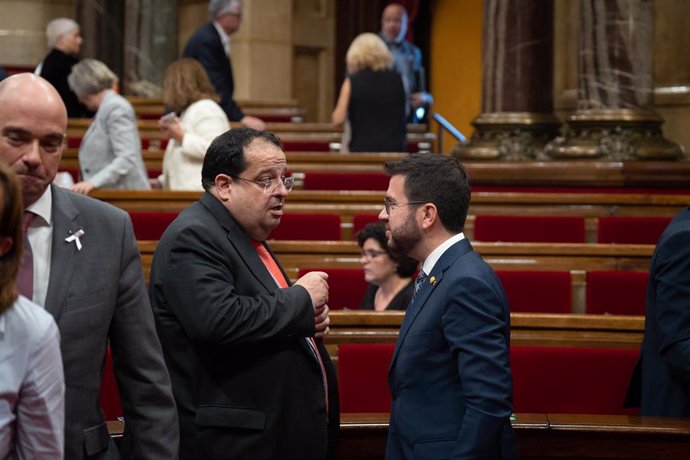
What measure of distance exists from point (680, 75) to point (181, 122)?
370 centimetres

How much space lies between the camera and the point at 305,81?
12086mm

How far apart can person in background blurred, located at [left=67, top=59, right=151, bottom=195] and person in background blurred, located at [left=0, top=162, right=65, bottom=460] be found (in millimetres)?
3719

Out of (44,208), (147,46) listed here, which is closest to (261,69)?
(147,46)

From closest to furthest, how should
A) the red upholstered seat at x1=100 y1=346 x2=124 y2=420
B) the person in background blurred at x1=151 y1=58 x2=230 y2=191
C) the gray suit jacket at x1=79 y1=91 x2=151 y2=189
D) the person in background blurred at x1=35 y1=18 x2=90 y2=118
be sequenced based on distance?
the red upholstered seat at x1=100 y1=346 x2=124 y2=420 → the person in background blurred at x1=151 y1=58 x2=230 y2=191 → the gray suit jacket at x1=79 y1=91 x2=151 y2=189 → the person in background blurred at x1=35 y1=18 x2=90 y2=118

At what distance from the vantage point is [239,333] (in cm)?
252

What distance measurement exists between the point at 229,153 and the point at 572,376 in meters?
1.40

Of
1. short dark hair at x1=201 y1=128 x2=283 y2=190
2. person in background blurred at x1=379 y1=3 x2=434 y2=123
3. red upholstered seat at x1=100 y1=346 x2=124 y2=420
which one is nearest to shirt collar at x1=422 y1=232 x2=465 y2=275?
short dark hair at x1=201 y1=128 x2=283 y2=190

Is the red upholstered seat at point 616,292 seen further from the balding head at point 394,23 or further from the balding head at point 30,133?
the balding head at point 394,23

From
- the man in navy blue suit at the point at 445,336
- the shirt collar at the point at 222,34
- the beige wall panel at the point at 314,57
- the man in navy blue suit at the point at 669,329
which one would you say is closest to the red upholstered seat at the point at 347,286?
the man in navy blue suit at the point at 669,329

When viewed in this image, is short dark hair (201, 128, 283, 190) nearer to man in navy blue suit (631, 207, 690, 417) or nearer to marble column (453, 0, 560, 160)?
man in navy blue suit (631, 207, 690, 417)

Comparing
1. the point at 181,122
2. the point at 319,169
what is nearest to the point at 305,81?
the point at 319,169

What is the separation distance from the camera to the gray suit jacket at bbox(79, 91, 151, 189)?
5430 mm

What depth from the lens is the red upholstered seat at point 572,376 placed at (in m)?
3.55

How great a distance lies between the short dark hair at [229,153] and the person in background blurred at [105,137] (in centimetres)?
273
